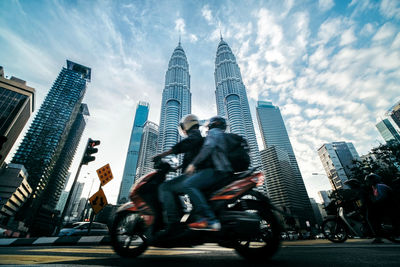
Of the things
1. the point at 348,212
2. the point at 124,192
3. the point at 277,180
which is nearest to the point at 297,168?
the point at 277,180

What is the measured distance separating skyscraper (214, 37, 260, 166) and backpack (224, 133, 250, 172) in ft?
307

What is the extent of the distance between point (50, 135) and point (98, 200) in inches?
5224

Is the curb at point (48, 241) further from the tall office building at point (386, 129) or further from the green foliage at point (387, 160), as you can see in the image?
the tall office building at point (386, 129)

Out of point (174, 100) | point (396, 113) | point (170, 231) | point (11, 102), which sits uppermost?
point (174, 100)

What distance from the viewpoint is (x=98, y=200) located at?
8.63 m

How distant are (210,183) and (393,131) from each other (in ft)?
523

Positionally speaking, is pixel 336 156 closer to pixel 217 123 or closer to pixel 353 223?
pixel 353 223

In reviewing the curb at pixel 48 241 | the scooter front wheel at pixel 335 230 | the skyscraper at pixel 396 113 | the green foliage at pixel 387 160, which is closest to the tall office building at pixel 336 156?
the skyscraper at pixel 396 113

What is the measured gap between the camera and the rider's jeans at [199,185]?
1.99 meters

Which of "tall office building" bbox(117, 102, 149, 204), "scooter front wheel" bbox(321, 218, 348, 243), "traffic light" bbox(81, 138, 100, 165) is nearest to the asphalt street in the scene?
"scooter front wheel" bbox(321, 218, 348, 243)

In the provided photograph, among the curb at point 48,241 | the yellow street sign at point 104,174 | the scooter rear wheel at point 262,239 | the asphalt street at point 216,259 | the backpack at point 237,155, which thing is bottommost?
the curb at point 48,241

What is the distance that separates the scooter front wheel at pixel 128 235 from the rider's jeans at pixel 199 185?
0.92 m

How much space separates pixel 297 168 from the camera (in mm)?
131875

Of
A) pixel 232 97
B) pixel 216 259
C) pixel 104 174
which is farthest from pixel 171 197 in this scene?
pixel 232 97
